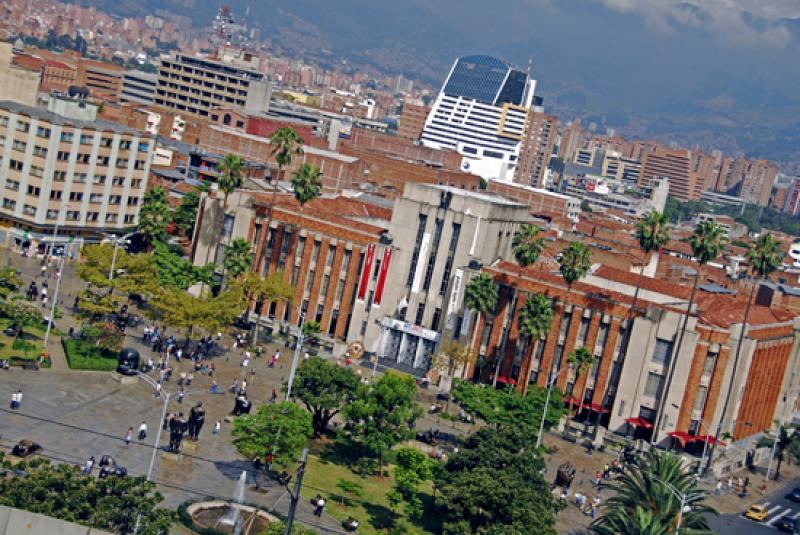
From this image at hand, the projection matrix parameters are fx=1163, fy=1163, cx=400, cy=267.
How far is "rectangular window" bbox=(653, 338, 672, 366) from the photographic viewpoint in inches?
4338

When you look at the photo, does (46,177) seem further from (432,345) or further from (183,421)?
(183,421)

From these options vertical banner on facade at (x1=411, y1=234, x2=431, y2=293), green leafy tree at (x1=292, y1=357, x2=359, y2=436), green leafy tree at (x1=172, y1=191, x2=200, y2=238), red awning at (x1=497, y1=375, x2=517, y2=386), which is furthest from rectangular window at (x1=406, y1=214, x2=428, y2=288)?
green leafy tree at (x1=172, y1=191, x2=200, y2=238)

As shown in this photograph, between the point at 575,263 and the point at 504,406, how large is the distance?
65.9 ft

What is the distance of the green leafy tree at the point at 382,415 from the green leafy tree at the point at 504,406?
39.5 ft

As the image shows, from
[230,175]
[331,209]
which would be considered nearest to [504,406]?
[331,209]

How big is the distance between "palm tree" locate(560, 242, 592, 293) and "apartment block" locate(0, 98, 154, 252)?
57856mm

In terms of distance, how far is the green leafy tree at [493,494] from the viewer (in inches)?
2832

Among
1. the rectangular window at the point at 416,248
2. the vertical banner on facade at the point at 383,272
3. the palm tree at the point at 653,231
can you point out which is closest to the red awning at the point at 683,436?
the palm tree at the point at 653,231

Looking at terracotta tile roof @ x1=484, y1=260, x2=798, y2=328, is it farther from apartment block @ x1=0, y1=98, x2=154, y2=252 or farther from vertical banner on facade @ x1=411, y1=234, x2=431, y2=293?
apartment block @ x1=0, y1=98, x2=154, y2=252

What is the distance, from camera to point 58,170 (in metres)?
133

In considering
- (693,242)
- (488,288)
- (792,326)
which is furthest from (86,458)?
(792,326)

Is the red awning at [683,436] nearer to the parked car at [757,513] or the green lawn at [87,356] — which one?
the parked car at [757,513]

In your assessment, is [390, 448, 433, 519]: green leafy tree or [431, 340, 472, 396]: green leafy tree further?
[431, 340, 472, 396]: green leafy tree

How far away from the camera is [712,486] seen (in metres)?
104
